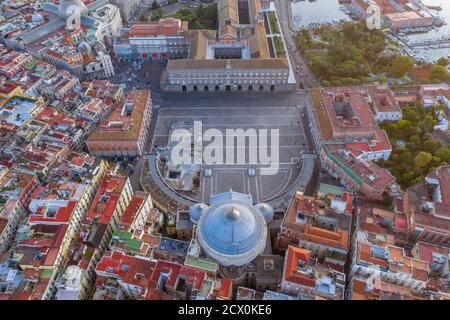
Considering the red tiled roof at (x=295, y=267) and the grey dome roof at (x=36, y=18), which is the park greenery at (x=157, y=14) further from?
the red tiled roof at (x=295, y=267)

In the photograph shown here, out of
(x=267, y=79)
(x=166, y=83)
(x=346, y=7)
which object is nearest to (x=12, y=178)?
(x=166, y=83)

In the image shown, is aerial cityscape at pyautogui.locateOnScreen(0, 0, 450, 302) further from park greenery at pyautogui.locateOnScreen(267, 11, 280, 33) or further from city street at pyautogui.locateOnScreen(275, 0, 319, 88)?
park greenery at pyautogui.locateOnScreen(267, 11, 280, 33)

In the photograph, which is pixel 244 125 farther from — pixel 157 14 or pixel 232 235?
pixel 157 14

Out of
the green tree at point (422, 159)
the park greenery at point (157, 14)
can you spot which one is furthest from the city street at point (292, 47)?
the park greenery at point (157, 14)

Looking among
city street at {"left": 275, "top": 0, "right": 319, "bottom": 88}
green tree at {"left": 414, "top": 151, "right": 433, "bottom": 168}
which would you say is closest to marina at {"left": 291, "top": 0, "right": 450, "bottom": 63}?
city street at {"left": 275, "top": 0, "right": 319, "bottom": 88}

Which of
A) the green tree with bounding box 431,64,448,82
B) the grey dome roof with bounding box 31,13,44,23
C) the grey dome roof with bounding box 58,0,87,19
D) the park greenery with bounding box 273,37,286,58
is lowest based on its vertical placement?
the green tree with bounding box 431,64,448,82
